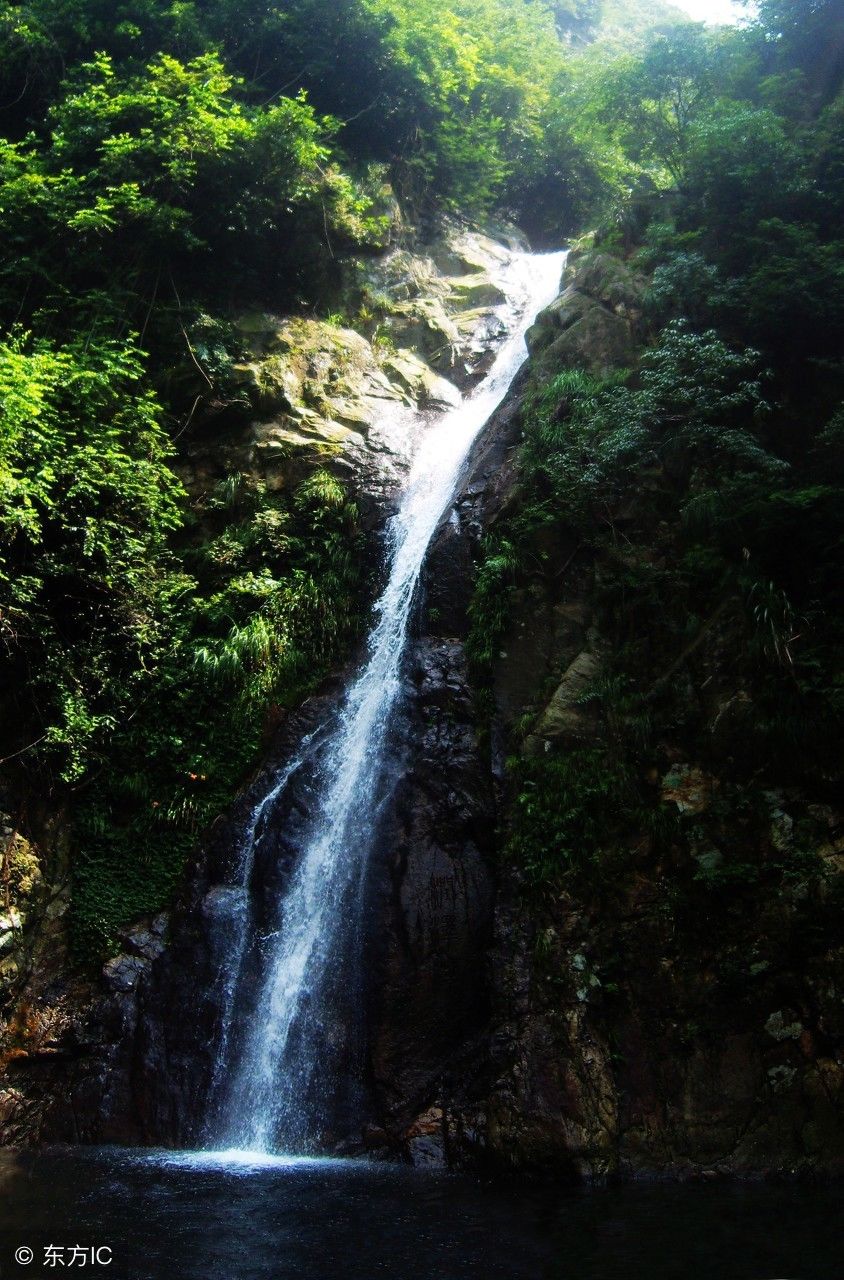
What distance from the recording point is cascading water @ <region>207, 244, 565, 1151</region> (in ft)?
25.5

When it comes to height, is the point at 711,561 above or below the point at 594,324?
below

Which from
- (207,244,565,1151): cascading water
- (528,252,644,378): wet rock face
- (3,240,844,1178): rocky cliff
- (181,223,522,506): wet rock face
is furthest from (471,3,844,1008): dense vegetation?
(181,223,522,506): wet rock face

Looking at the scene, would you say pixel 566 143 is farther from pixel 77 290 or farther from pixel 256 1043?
pixel 256 1043

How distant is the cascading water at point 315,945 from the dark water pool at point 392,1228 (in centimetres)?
95

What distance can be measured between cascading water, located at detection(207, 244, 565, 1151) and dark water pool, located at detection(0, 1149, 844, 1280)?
95cm

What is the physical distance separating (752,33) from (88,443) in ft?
45.3

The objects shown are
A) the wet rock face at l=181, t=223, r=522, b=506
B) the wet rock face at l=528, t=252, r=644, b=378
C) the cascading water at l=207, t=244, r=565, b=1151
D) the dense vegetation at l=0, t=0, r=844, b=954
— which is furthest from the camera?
the wet rock face at l=181, t=223, r=522, b=506

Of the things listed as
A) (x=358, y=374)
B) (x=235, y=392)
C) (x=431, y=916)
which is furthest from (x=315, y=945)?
(x=358, y=374)

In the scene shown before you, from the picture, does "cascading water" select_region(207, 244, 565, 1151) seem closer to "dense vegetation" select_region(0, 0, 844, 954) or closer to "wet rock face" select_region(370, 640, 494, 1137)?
"wet rock face" select_region(370, 640, 494, 1137)

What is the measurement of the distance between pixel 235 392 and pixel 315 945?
Answer: 924 centimetres

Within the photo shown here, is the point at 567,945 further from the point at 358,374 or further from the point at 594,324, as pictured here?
the point at 358,374

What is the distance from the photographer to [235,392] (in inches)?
530

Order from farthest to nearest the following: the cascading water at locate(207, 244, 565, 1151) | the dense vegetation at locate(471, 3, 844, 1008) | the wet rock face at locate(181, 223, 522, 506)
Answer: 1. the wet rock face at locate(181, 223, 522, 506)
2. the cascading water at locate(207, 244, 565, 1151)
3. the dense vegetation at locate(471, 3, 844, 1008)

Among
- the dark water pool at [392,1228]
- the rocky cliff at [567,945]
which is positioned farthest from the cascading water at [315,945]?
the dark water pool at [392,1228]
